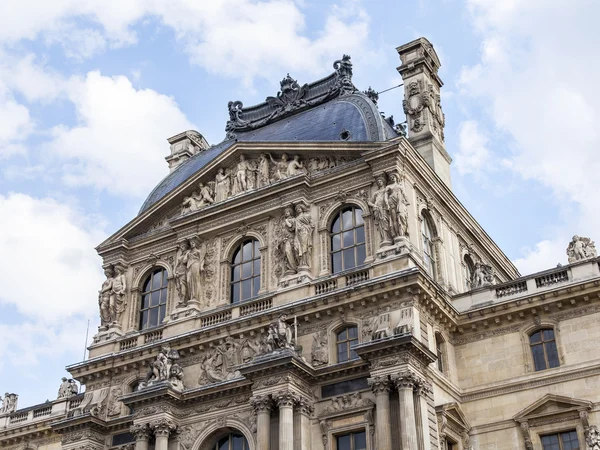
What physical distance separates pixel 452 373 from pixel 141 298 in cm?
1386

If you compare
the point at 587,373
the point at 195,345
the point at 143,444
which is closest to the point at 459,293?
the point at 587,373

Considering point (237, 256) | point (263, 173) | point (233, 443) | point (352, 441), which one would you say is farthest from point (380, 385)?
point (263, 173)

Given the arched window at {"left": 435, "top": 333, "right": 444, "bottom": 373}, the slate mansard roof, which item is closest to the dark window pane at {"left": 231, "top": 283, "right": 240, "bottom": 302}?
the slate mansard roof

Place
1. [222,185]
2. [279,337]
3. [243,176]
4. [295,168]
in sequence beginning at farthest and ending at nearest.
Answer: [222,185] < [243,176] < [295,168] < [279,337]

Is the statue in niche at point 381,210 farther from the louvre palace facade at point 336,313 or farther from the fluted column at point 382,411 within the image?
the fluted column at point 382,411

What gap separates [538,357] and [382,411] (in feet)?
21.6

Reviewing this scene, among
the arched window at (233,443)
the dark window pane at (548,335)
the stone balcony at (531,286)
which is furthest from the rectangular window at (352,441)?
the dark window pane at (548,335)

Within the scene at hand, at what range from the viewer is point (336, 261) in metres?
32.8

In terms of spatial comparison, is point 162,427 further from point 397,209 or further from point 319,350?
point 397,209

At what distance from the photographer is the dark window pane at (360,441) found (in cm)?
2818

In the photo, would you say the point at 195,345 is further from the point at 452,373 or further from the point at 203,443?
the point at 452,373

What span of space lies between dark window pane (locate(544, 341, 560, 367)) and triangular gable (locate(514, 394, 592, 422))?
4.35 ft

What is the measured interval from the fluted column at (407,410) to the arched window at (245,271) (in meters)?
8.43

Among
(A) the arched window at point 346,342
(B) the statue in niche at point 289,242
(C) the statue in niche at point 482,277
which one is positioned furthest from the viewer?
(C) the statue in niche at point 482,277
